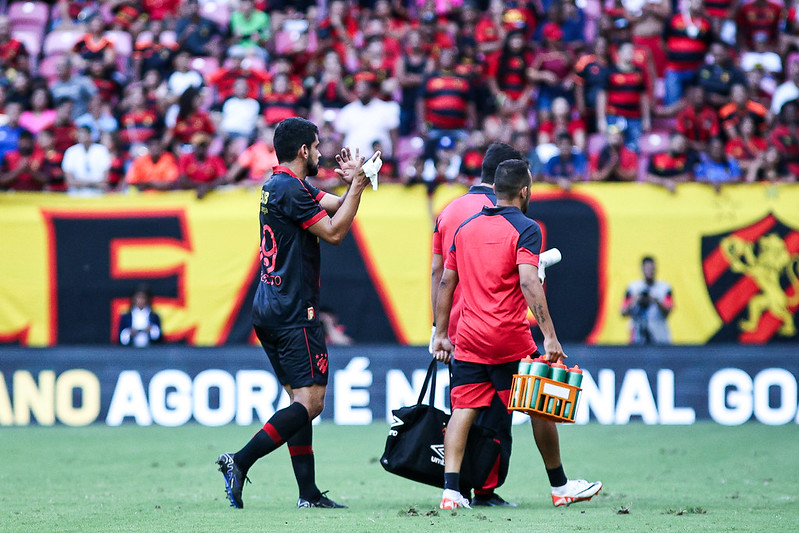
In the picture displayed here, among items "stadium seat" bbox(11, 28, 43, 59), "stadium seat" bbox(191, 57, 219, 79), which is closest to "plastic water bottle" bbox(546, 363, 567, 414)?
"stadium seat" bbox(191, 57, 219, 79)

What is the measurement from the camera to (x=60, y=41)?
60.5 feet

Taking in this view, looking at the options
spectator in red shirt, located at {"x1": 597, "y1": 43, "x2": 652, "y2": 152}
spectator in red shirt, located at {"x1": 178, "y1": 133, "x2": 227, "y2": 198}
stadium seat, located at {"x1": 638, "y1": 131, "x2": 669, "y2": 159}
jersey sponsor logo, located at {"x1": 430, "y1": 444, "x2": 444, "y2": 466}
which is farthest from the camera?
spectator in red shirt, located at {"x1": 597, "y1": 43, "x2": 652, "y2": 152}

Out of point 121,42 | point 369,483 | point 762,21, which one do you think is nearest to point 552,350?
point 369,483

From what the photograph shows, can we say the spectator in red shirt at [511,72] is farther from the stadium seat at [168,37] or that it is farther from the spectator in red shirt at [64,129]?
the spectator in red shirt at [64,129]

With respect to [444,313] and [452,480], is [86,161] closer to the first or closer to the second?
[444,313]

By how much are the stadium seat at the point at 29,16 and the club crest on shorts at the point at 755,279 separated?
11.7 metres

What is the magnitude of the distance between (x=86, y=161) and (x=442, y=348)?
31.0 feet

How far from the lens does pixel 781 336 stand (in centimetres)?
1341

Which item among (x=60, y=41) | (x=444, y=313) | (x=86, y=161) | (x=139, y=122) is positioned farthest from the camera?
(x=60, y=41)

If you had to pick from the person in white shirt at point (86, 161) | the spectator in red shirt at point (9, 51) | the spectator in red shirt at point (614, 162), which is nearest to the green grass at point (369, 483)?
the spectator in red shirt at point (614, 162)

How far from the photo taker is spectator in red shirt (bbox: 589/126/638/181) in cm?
1400

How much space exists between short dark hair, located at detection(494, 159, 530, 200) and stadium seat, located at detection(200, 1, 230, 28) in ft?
41.1

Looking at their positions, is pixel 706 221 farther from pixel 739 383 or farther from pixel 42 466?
pixel 42 466

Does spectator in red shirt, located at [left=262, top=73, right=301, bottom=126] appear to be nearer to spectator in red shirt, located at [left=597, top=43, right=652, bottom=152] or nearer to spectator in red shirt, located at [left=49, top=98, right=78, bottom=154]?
spectator in red shirt, located at [left=49, top=98, right=78, bottom=154]
